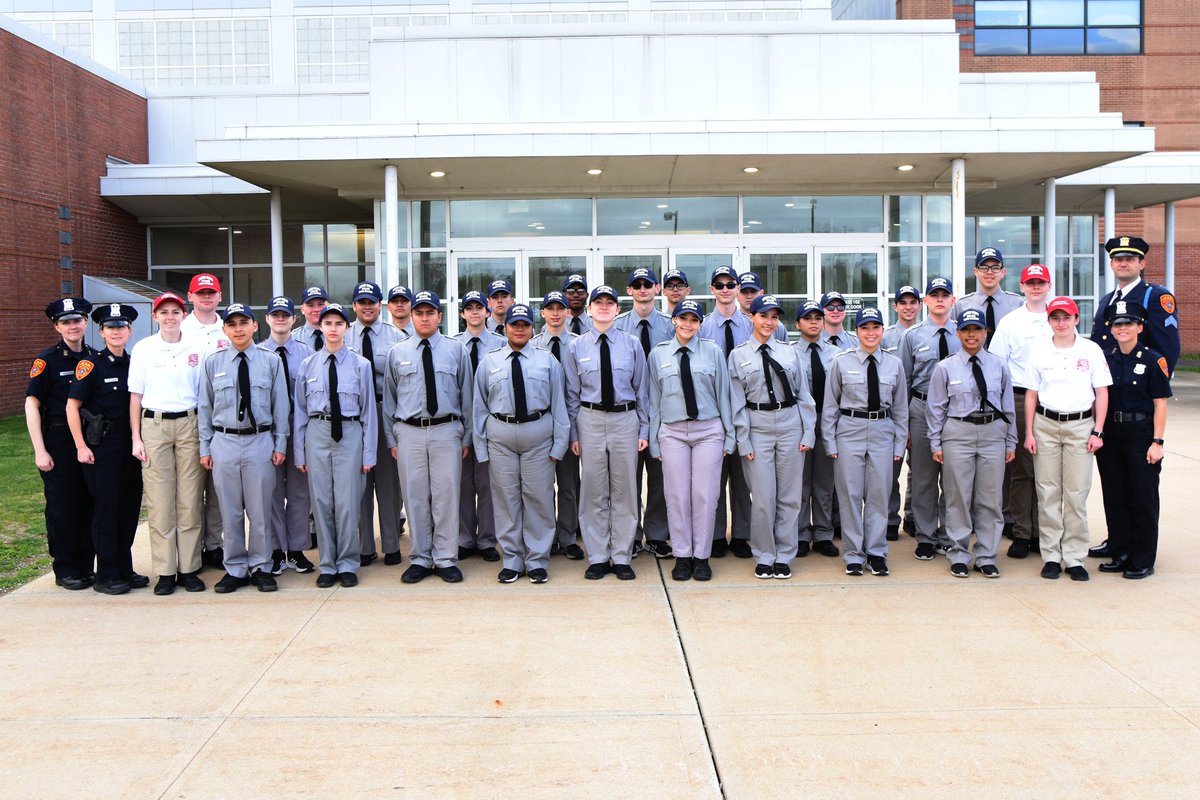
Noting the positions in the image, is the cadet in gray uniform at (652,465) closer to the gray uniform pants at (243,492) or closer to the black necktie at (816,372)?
the black necktie at (816,372)

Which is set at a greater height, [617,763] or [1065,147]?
[1065,147]

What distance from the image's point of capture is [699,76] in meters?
15.9

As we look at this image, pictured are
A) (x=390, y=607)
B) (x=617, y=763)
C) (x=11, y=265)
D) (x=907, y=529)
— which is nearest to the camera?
(x=617, y=763)

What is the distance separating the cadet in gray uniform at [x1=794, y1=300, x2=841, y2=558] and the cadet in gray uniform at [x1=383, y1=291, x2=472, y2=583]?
2.55 m

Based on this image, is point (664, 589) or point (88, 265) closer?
point (664, 589)

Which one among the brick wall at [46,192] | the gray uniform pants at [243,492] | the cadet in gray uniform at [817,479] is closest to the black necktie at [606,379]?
the cadet in gray uniform at [817,479]

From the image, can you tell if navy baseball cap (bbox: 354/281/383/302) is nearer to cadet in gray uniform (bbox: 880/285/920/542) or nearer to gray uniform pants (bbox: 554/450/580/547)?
gray uniform pants (bbox: 554/450/580/547)

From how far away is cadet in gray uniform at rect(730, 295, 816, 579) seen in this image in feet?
21.4

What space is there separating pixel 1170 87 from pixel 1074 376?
100.0 feet

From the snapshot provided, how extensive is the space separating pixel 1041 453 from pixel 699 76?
11.1 meters

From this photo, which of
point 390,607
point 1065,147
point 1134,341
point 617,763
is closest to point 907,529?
point 1134,341

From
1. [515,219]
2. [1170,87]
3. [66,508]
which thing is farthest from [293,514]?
[1170,87]

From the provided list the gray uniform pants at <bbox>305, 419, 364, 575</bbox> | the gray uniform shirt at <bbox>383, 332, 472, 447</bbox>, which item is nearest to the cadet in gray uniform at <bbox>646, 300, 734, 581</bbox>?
the gray uniform shirt at <bbox>383, 332, 472, 447</bbox>

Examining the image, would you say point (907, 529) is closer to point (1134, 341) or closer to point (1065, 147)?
point (1134, 341)
